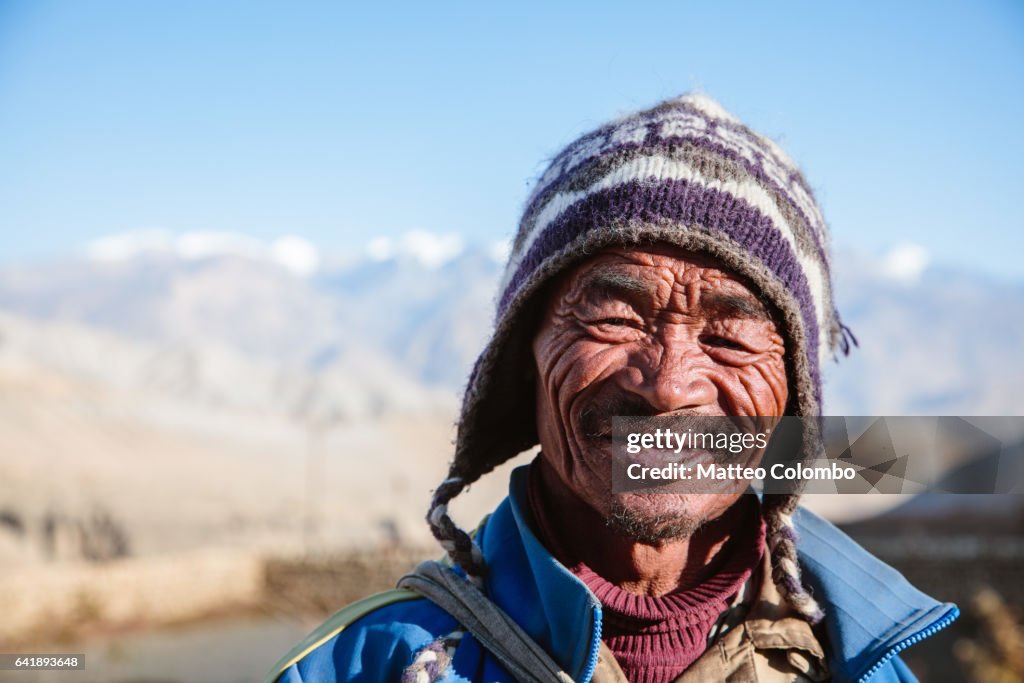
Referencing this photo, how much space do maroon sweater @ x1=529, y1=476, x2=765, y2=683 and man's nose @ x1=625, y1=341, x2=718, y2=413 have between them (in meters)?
0.38

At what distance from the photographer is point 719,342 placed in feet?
5.46

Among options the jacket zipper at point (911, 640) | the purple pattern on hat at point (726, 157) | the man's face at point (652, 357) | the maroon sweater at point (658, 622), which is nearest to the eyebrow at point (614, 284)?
the man's face at point (652, 357)

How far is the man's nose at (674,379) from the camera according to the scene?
156cm

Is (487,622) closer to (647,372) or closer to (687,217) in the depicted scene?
(647,372)

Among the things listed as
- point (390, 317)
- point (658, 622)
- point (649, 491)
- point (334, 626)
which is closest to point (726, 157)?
point (649, 491)

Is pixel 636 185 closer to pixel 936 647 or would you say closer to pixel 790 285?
pixel 790 285

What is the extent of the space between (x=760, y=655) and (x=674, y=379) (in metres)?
0.57

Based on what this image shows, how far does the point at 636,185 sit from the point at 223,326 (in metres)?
158

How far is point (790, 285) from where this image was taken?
65.9 inches

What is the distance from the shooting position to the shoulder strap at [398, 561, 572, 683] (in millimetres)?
1556

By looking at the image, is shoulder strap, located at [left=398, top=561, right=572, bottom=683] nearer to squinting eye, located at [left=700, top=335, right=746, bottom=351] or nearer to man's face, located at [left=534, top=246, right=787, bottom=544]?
man's face, located at [left=534, top=246, right=787, bottom=544]

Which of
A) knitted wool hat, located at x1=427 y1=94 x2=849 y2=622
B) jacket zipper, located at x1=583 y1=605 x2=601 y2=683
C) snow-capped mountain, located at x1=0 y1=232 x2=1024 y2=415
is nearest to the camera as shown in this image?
jacket zipper, located at x1=583 y1=605 x2=601 y2=683

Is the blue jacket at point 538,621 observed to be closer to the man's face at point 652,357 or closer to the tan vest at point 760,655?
the tan vest at point 760,655

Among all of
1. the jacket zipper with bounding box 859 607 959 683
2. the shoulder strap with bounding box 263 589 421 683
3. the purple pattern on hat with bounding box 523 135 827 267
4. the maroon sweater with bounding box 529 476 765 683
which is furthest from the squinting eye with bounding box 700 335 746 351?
the shoulder strap with bounding box 263 589 421 683
